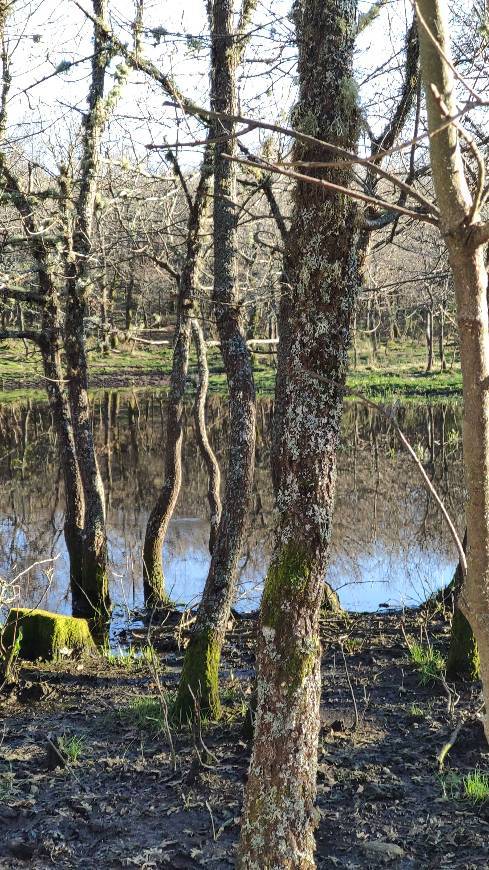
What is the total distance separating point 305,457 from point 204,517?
12.3 meters

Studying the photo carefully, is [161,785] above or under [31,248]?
under

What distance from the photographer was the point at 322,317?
3.75 metres

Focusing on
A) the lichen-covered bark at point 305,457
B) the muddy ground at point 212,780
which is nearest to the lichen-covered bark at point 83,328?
the muddy ground at point 212,780

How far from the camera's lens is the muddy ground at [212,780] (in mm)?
4711

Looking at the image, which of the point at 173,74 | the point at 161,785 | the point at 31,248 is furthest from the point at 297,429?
the point at 31,248

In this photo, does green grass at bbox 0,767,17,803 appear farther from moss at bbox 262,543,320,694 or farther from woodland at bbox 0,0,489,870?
moss at bbox 262,543,320,694

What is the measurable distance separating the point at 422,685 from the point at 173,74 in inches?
251

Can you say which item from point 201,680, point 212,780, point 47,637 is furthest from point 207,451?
point 212,780

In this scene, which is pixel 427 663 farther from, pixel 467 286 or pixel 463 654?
pixel 467 286

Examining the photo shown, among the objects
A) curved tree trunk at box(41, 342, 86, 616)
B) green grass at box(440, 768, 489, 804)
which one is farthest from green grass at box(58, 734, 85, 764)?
curved tree trunk at box(41, 342, 86, 616)

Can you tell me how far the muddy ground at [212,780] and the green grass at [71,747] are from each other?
0.05 meters

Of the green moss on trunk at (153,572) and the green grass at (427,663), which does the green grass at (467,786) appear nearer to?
the green grass at (427,663)

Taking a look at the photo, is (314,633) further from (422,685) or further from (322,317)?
(422,685)

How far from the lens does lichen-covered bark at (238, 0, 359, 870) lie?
374cm
